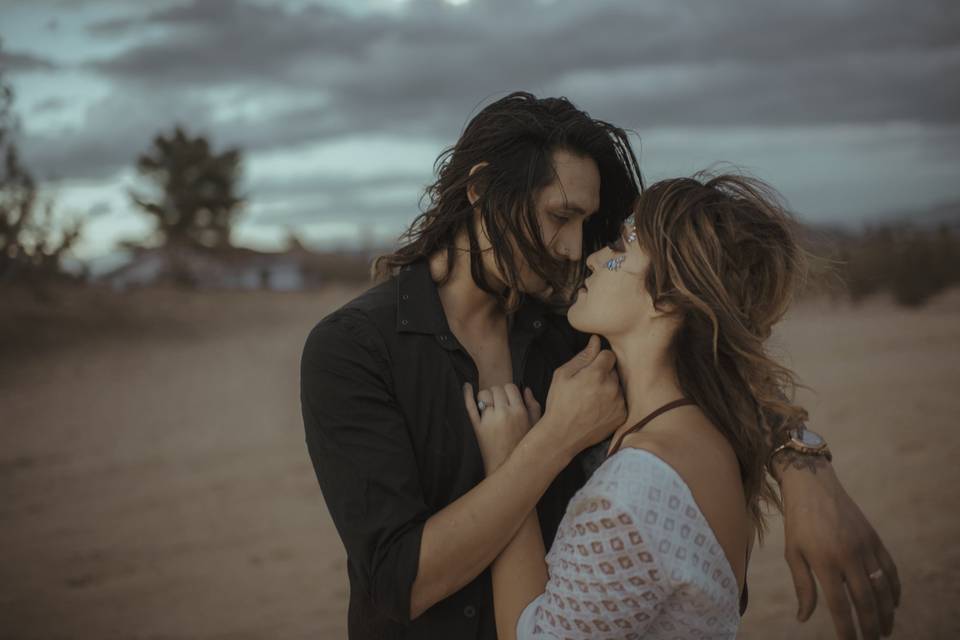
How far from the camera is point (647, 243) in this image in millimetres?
2271

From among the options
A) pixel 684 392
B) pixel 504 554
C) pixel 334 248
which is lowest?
pixel 334 248

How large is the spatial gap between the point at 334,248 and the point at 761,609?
49.5 metres

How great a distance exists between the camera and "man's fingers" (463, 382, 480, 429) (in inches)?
91.6

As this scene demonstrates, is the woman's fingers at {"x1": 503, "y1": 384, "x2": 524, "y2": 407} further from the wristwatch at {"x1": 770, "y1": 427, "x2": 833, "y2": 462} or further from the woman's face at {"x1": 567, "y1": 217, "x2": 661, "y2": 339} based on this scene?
the wristwatch at {"x1": 770, "y1": 427, "x2": 833, "y2": 462}

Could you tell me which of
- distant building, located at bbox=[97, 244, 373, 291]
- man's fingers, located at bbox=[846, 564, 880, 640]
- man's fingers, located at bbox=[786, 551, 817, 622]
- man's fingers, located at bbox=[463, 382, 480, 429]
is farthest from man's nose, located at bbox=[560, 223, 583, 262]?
distant building, located at bbox=[97, 244, 373, 291]

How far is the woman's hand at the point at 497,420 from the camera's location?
2.24 metres

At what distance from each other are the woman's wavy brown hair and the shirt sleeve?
842mm

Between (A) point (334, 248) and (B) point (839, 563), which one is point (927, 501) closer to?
(B) point (839, 563)

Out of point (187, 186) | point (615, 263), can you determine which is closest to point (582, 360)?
point (615, 263)

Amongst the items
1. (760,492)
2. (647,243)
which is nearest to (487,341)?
(647,243)

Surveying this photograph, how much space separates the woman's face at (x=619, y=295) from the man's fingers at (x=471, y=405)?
1.28ft

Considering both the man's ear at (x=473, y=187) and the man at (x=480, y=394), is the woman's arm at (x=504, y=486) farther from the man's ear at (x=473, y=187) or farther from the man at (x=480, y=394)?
the man's ear at (x=473, y=187)

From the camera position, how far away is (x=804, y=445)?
7.38ft

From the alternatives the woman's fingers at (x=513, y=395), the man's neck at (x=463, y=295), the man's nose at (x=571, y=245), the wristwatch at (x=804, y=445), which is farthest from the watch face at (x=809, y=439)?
the man's neck at (x=463, y=295)
